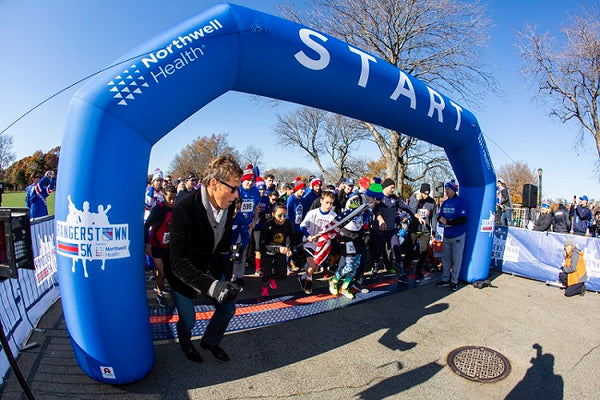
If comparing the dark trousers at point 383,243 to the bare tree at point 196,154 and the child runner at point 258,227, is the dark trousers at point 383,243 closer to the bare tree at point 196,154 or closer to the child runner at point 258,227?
the child runner at point 258,227

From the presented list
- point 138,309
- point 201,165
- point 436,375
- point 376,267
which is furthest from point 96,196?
point 201,165

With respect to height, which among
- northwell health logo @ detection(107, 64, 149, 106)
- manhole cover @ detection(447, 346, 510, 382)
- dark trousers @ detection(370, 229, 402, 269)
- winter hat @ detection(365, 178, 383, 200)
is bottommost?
manhole cover @ detection(447, 346, 510, 382)

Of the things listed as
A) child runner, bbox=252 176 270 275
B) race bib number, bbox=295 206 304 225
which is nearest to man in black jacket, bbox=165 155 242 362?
child runner, bbox=252 176 270 275

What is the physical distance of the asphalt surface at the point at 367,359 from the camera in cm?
298

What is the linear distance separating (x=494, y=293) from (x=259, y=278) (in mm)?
4370

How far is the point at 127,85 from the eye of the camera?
275 cm

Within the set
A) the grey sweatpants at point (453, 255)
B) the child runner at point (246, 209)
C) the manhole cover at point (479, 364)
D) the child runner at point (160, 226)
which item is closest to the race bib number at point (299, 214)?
the child runner at point (246, 209)

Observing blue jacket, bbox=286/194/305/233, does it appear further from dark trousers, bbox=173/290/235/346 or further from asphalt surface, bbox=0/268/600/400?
dark trousers, bbox=173/290/235/346

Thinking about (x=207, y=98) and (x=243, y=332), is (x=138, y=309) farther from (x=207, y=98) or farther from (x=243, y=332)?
(x=207, y=98)

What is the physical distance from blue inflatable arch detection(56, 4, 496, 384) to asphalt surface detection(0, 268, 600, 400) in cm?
42

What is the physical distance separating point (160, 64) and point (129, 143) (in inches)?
29.3

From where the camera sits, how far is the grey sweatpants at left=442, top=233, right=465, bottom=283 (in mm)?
6082

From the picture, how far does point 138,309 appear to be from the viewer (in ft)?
9.85

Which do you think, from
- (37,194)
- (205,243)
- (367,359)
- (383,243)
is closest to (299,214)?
(383,243)
